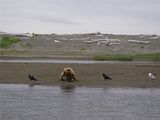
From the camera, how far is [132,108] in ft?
71.2

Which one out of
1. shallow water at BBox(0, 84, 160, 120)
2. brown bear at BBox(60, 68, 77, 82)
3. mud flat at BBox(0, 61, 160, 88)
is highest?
brown bear at BBox(60, 68, 77, 82)

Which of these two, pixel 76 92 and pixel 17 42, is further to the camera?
pixel 17 42

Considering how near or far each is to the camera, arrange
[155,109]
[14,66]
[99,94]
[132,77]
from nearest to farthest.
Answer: [155,109] → [99,94] → [132,77] → [14,66]

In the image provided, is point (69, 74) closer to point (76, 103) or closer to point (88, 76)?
point (88, 76)

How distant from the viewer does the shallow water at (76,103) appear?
19.7 meters

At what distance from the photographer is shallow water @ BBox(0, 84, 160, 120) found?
64.7 ft

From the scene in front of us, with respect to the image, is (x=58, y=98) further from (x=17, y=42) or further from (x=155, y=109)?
(x=17, y=42)

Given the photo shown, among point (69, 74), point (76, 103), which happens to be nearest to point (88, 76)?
point (69, 74)

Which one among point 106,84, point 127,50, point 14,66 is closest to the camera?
point 106,84

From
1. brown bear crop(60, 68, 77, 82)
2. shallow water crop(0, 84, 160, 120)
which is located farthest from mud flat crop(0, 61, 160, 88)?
shallow water crop(0, 84, 160, 120)

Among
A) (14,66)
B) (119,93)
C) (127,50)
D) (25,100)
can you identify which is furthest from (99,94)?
(127,50)

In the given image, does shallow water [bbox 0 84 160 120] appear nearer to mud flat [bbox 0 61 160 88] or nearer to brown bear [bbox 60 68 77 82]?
brown bear [bbox 60 68 77 82]

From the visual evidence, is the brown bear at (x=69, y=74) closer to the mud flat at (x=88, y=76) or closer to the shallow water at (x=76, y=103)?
the mud flat at (x=88, y=76)

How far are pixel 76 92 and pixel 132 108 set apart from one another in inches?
219
